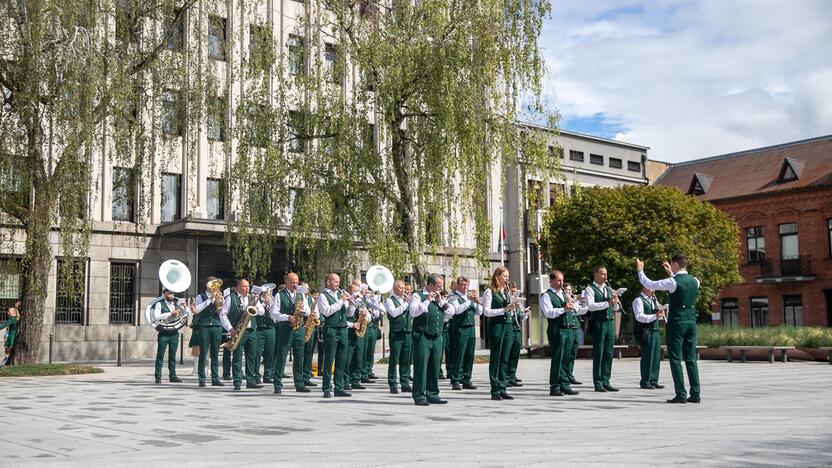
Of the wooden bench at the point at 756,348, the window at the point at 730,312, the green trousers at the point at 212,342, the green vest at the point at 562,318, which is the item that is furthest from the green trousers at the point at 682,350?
the window at the point at 730,312

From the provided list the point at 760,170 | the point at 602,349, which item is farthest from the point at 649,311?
the point at 760,170

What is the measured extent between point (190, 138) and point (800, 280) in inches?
1554

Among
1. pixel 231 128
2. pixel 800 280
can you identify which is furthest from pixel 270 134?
pixel 800 280

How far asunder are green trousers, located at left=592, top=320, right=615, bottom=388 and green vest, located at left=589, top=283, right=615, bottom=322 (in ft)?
0.26

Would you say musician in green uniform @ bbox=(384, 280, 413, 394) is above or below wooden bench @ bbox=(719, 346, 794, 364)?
above

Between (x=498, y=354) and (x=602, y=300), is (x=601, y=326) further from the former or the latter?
(x=498, y=354)

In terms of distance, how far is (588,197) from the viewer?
4078 centimetres

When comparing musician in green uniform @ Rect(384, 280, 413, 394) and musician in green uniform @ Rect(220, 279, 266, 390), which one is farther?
musician in green uniform @ Rect(220, 279, 266, 390)

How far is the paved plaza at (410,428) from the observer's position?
→ 27.1ft

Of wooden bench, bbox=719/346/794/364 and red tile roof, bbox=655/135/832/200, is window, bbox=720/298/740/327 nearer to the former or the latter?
Answer: red tile roof, bbox=655/135/832/200

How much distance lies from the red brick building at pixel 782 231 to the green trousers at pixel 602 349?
38.7 metres

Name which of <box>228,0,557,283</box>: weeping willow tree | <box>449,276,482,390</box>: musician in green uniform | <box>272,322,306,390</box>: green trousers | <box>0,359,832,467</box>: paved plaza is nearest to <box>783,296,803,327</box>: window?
<box>228,0,557,283</box>: weeping willow tree

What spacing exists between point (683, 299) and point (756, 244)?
145 feet

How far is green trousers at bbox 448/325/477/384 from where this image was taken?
53.1 feet
